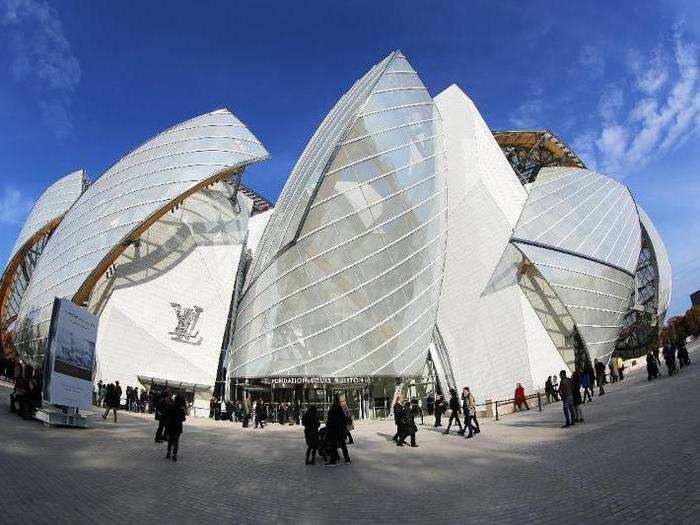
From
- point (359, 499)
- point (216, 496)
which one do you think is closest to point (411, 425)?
point (359, 499)

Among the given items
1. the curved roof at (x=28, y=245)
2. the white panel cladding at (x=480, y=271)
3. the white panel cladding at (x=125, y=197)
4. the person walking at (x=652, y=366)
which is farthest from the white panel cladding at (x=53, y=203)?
the person walking at (x=652, y=366)

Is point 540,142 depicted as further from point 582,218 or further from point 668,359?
point 668,359

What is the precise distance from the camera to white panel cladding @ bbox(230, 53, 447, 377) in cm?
2727

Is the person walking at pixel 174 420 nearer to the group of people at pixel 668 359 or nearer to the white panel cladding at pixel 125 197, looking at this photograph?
the group of people at pixel 668 359

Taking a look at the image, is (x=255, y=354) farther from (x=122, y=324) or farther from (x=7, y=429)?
(x=7, y=429)

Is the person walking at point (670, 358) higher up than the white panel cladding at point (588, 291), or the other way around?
the white panel cladding at point (588, 291)

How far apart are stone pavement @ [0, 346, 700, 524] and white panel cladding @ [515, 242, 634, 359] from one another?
1668 centimetres

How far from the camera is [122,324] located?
29.2 meters

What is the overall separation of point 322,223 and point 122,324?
45.0ft

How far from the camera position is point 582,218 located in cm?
3475

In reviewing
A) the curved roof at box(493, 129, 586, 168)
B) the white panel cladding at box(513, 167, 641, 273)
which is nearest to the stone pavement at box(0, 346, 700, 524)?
the white panel cladding at box(513, 167, 641, 273)

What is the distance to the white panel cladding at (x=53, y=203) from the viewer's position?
3634 centimetres

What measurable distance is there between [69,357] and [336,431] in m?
8.82

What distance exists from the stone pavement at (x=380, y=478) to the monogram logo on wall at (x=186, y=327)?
1719 centimetres
